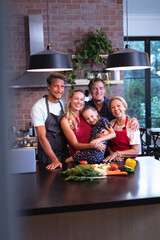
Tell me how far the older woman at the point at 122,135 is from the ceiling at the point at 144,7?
11.7 ft

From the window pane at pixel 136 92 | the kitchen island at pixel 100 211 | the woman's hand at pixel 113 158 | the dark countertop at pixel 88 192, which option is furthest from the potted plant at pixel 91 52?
the kitchen island at pixel 100 211

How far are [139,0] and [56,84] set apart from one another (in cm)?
390

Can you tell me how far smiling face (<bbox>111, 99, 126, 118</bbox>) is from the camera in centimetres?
288

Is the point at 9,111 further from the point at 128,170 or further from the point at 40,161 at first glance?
the point at 40,161

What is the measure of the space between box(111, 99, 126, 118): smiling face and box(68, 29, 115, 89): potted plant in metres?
2.25

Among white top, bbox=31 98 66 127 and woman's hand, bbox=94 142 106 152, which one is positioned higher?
white top, bbox=31 98 66 127

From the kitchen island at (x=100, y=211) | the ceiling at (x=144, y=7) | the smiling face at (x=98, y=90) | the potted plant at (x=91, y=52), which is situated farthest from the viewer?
the ceiling at (x=144, y=7)

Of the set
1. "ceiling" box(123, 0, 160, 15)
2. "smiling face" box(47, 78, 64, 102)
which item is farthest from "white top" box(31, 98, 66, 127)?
"ceiling" box(123, 0, 160, 15)

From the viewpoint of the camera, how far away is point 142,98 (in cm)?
739

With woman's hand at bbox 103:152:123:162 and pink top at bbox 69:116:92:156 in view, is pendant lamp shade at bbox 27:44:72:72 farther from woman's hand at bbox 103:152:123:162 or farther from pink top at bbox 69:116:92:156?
woman's hand at bbox 103:152:123:162

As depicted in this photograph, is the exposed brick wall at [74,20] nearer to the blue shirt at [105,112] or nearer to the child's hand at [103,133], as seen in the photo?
the blue shirt at [105,112]

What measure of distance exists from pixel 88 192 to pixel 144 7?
560 centimetres

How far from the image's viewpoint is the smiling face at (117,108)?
9.44ft

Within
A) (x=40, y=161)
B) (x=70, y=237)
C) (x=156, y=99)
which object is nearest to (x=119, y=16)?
(x=156, y=99)
